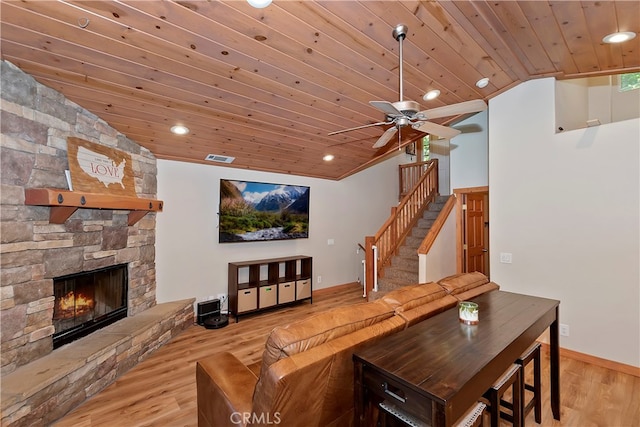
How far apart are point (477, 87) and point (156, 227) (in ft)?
15.0

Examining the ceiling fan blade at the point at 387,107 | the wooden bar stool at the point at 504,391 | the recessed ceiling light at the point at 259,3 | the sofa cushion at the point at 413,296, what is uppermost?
the recessed ceiling light at the point at 259,3

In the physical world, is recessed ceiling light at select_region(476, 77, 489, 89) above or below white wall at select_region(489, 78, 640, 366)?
above

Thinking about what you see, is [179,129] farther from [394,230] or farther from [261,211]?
[394,230]

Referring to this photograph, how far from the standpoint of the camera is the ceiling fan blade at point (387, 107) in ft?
6.23

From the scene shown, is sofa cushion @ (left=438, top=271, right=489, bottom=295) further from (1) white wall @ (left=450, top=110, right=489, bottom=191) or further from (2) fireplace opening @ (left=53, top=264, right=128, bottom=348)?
(2) fireplace opening @ (left=53, top=264, right=128, bottom=348)

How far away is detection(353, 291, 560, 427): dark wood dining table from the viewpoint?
1.17m

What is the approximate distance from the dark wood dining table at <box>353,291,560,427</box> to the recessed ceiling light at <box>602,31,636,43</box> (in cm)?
248

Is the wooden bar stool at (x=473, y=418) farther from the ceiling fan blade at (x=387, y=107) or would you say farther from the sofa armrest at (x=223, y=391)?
the ceiling fan blade at (x=387, y=107)

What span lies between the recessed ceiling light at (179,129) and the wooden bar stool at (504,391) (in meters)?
3.71

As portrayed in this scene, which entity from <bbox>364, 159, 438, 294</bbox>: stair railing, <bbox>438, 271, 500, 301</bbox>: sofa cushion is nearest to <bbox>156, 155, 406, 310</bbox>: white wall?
<bbox>364, 159, 438, 294</bbox>: stair railing

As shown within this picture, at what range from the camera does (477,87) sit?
3.49m

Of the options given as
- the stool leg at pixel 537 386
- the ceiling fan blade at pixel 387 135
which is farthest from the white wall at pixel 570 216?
the ceiling fan blade at pixel 387 135

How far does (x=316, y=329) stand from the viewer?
1.44 m

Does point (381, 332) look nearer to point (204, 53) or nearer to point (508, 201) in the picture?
point (204, 53)
